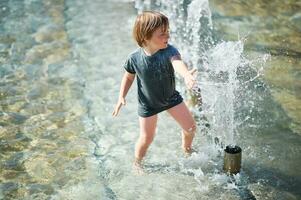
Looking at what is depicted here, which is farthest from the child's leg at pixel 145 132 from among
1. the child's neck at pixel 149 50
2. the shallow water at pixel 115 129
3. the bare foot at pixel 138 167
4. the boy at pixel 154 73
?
the child's neck at pixel 149 50

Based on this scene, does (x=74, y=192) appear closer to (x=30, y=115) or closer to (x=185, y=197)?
(x=185, y=197)

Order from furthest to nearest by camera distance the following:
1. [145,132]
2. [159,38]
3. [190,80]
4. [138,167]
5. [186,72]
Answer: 1. [138,167]
2. [145,132]
3. [159,38]
4. [186,72]
5. [190,80]

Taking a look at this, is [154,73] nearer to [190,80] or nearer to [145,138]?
[190,80]

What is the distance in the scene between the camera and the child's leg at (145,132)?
13.2ft

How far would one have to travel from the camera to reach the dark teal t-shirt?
3699mm

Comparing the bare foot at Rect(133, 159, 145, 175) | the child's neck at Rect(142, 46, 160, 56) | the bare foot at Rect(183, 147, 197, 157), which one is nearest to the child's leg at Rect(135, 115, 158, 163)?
the bare foot at Rect(133, 159, 145, 175)

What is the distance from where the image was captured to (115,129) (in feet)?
16.7

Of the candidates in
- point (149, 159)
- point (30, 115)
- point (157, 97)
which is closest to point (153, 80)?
Answer: point (157, 97)

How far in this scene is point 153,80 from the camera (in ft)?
12.4

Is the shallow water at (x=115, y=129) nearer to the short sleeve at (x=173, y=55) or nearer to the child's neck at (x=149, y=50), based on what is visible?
the short sleeve at (x=173, y=55)

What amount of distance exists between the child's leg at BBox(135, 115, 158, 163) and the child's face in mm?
733

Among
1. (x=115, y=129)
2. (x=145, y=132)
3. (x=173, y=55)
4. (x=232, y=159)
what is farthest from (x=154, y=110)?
(x=115, y=129)

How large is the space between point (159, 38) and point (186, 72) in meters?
0.38

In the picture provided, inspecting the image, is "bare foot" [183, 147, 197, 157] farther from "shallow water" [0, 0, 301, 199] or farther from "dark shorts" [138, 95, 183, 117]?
"dark shorts" [138, 95, 183, 117]
